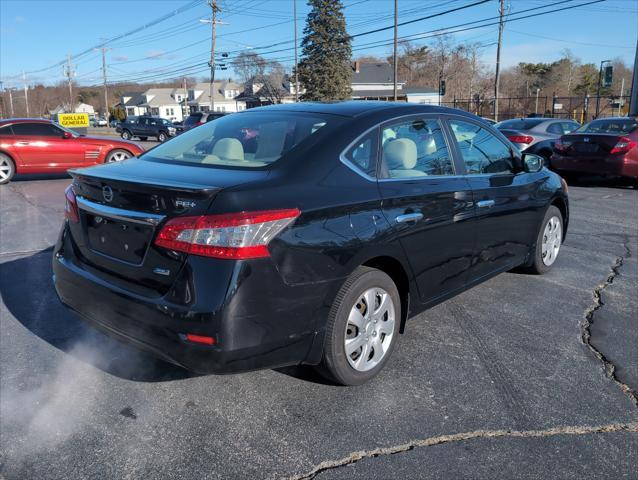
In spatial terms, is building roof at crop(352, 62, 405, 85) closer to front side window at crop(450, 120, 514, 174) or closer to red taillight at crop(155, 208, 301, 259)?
front side window at crop(450, 120, 514, 174)

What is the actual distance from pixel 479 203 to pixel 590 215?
5.57 m

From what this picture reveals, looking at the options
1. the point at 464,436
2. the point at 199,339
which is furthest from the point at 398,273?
the point at 199,339

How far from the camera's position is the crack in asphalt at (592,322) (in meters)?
3.14

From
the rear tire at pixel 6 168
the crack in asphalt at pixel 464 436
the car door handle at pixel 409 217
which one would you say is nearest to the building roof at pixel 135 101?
the rear tire at pixel 6 168

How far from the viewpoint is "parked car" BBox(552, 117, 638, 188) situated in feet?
34.6

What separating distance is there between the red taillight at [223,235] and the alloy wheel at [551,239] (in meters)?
3.54

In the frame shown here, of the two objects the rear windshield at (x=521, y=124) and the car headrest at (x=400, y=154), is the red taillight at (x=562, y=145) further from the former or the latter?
the car headrest at (x=400, y=154)

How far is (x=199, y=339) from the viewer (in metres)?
2.47

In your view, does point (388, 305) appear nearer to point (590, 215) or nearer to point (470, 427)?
point (470, 427)

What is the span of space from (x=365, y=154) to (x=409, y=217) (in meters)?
0.47

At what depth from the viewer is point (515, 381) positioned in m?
3.21

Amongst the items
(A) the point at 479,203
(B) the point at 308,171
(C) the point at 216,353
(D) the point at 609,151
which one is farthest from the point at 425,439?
(D) the point at 609,151

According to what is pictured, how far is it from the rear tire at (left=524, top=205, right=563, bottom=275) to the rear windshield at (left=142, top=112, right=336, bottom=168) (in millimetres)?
2758

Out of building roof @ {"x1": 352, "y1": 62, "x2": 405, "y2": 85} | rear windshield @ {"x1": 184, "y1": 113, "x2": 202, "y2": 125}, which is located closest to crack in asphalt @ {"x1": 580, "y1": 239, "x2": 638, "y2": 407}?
rear windshield @ {"x1": 184, "y1": 113, "x2": 202, "y2": 125}
